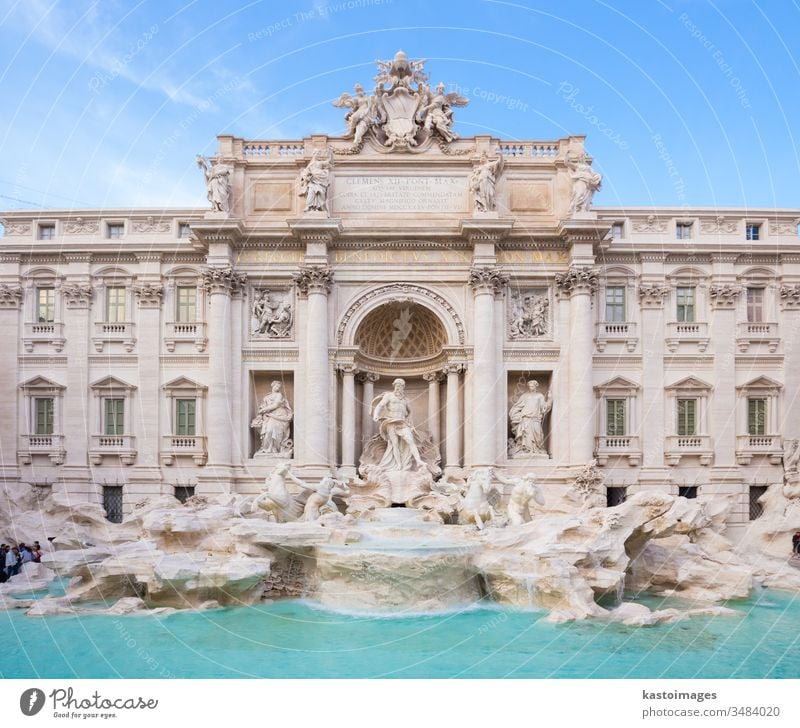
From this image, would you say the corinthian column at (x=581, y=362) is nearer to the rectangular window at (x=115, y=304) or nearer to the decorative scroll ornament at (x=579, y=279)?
the decorative scroll ornament at (x=579, y=279)

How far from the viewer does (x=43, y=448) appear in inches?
951

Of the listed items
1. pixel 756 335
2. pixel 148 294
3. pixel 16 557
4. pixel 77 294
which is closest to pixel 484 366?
pixel 756 335

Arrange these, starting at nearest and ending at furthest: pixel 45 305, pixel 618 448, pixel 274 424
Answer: pixel 274 424, pixel 618 448, pixel 45 305

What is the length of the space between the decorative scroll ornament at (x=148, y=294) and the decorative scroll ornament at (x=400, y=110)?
294 inches

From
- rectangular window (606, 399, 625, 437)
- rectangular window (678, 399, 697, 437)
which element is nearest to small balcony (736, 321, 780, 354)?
rectangular window (678, 399, 697, 437)

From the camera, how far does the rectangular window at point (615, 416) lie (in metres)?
24.1

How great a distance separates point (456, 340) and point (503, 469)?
13.9 ft

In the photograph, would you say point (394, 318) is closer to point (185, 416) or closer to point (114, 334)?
point (185, 416)

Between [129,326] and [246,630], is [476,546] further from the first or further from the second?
[129,326]

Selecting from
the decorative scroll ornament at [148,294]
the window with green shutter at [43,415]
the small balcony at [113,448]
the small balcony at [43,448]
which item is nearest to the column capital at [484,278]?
the decorative scroll ornament at [148,294]

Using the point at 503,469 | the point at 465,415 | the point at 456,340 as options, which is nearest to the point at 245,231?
the point at 456,340

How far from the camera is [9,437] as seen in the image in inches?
956

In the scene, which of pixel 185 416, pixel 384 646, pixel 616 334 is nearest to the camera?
pixel 384 646

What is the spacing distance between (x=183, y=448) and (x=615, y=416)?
45.3ft
